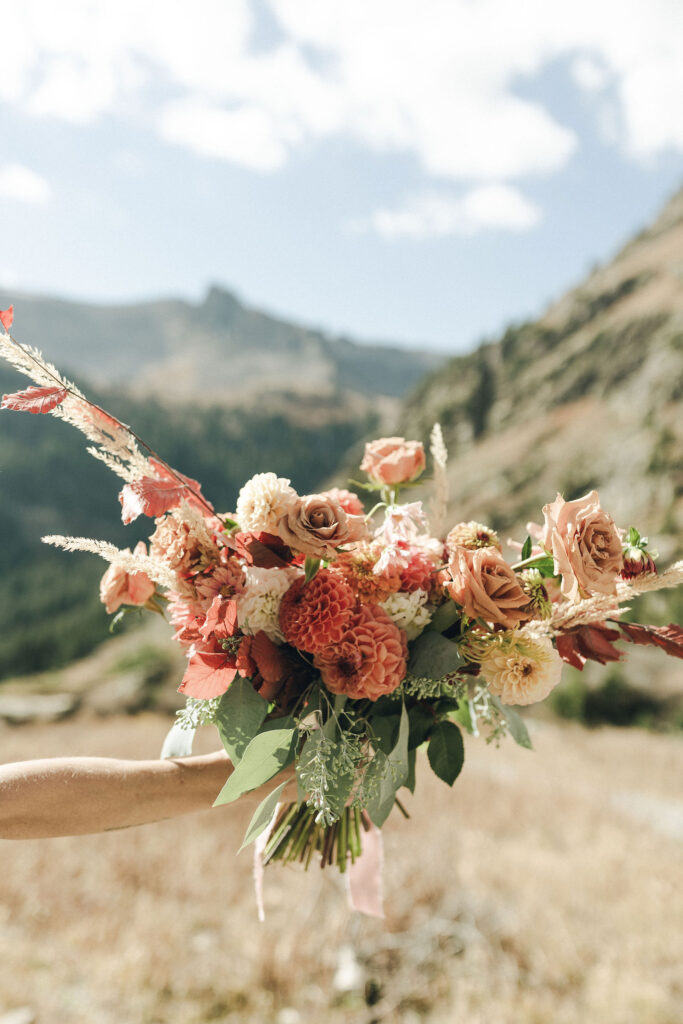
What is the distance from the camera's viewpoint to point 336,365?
172 metres

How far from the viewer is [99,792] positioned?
138 centimetres

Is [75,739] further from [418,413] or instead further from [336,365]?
[336,365]

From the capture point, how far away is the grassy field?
316 cm

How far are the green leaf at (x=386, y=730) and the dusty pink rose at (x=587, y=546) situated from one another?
46 cm

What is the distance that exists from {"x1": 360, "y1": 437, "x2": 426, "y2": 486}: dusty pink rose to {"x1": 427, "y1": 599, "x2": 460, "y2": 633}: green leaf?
1.08ft

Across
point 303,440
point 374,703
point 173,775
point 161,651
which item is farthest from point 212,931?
point 303,440

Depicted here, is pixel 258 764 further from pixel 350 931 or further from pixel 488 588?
pixel 350 931

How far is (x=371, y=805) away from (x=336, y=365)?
17534 cm

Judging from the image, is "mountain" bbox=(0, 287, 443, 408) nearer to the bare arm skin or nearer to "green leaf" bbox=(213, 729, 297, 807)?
the bare arm skin

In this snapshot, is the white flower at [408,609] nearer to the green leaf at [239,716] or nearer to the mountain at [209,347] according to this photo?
the green leaf at [239,716]

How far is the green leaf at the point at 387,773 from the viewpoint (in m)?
1.28

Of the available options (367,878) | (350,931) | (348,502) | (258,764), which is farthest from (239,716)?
(350,931)

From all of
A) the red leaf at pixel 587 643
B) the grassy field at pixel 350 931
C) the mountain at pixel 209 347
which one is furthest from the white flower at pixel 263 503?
the mountain at pixel 209 347

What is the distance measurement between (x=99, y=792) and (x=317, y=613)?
0.63 metres
